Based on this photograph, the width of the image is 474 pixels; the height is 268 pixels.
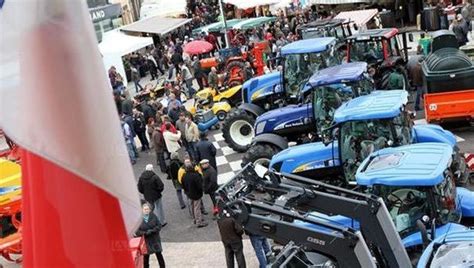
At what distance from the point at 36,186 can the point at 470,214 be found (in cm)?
616

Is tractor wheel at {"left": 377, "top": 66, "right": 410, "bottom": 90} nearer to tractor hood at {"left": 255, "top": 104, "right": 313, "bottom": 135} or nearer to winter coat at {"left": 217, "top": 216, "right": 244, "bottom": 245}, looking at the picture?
tractor hood at {"left": 255, "top": 104, "right": 313, "bottom": 135}

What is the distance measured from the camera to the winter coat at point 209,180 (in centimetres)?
1080

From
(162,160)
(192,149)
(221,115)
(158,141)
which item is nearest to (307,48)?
(192,149)

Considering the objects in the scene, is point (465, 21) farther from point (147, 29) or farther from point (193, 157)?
point (147, 29)

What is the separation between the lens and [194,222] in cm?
1118

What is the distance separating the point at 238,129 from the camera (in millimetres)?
14531

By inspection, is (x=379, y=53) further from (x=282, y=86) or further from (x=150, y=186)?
(x=150, y=186)

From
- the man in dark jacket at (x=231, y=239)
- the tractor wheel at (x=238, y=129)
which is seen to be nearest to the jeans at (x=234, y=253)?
the man in dark jacket at (x=231, y=239)

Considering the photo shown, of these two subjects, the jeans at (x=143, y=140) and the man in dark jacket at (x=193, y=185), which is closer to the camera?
the man in dark jacket at (x=193, y=185)

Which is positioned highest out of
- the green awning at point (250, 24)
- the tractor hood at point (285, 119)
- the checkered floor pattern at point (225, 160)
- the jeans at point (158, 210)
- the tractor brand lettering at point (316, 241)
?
the tractor brand lettering at point (316, 241)

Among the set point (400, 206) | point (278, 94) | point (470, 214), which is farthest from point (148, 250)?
point (278, 94)

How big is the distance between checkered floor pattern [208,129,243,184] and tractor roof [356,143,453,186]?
563cm

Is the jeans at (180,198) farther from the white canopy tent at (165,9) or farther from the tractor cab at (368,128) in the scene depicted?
the white canopy tent at (165,9)

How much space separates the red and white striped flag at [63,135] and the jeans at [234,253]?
614 cm
